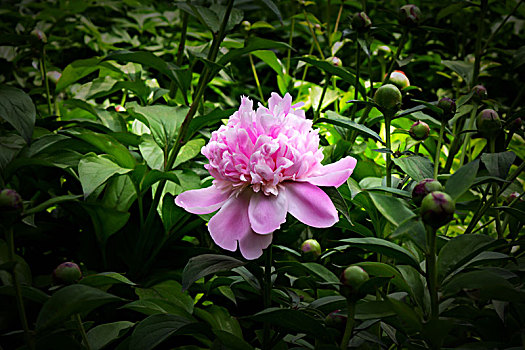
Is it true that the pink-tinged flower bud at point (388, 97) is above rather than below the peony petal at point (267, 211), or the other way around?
above

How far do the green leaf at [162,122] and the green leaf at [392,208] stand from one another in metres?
0.50

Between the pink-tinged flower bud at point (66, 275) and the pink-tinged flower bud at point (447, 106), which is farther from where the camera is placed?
the pink-tinged flower bud at point (447, 106)

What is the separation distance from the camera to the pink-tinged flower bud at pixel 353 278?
0.48 metres

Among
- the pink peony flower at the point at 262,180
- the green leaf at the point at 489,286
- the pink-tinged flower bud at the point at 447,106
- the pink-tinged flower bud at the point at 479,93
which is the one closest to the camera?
the green leaf at the point at 489,286

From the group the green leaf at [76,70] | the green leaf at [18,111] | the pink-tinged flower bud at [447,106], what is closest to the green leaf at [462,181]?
the pink-tinged flower bud at [447,106]

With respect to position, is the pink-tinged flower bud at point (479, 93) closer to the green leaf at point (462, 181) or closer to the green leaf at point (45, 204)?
the green leaf at point (462, 181)

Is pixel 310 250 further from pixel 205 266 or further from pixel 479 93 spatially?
pixel 479 93

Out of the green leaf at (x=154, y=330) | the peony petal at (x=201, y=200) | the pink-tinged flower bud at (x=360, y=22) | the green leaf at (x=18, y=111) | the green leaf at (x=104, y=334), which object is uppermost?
the pink-tinged flower bud at (x=360, y=22)

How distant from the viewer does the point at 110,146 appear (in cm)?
85

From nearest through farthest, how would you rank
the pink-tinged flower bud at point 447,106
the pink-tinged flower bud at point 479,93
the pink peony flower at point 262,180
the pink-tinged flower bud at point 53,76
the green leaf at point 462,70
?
the pink peony flower at point 262,180 < the pink-tinged flower bud at point 447,106 < the pink-tinged flower bud at point 479,93 < the green leaf at point 462,70 < the pink-tinged flower bud at point 53,76

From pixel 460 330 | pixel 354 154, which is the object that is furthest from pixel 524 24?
pixel 460 330

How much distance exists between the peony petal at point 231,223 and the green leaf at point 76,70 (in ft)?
2.19

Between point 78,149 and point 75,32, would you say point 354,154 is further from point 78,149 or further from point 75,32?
point 75,32

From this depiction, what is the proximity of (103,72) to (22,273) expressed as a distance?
0.71 meters
